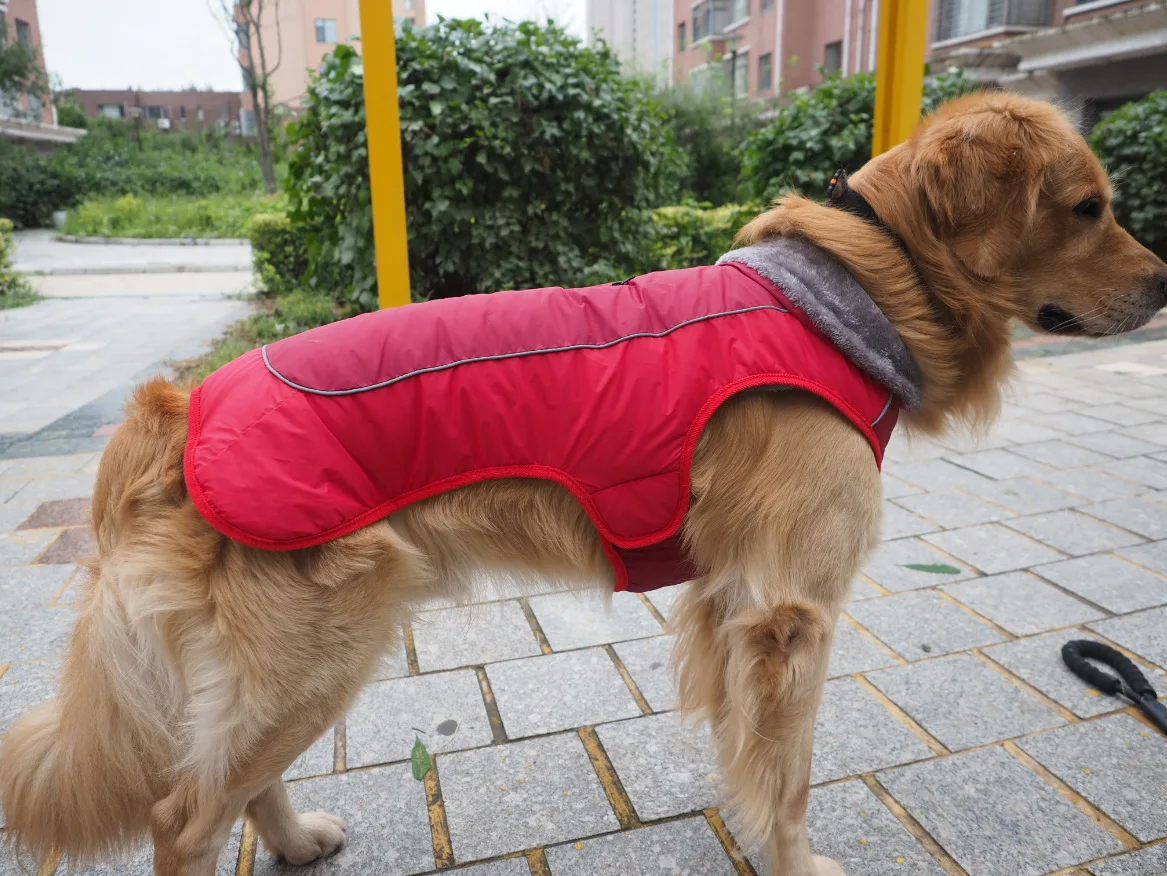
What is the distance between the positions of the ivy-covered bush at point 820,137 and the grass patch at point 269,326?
15.2 ft

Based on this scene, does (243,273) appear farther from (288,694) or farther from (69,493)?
(288,694)

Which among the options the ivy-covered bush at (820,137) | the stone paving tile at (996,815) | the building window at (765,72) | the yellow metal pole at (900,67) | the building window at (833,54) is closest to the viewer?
the stone paving tile at (996,815)

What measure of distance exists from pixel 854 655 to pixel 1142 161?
9.73m

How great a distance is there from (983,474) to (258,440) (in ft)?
14.0

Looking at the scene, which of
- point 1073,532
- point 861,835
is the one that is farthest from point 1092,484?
point 861,835

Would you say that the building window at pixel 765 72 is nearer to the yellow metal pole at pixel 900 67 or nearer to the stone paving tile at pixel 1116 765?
the yellow metal pole at pixel 900 67

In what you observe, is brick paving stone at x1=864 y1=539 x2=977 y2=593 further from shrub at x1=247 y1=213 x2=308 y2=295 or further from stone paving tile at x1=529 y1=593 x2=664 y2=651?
shrub at x1=247 y1=213 x2=308 y2=295

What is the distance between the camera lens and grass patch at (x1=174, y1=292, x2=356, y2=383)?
6979 mm

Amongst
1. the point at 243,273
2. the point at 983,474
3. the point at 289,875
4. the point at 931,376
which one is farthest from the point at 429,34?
the point at 243,273

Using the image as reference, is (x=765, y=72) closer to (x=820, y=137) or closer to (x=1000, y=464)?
(x=820, y=137)

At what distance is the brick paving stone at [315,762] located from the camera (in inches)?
92.6

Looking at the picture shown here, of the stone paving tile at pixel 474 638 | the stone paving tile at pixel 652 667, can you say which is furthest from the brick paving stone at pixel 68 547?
the stone paving tile at pixel 652 667

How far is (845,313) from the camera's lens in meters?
1.80

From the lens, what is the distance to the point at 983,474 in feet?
15.2
